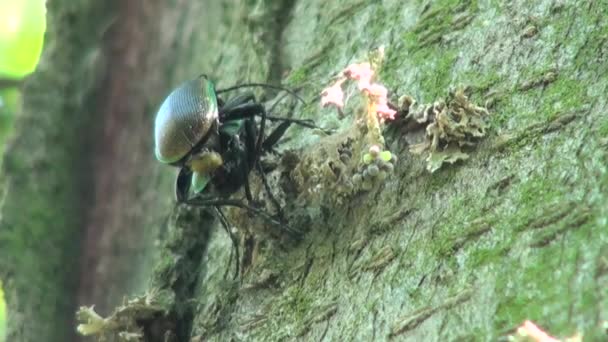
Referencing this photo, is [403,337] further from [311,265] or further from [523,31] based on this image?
[523,31]

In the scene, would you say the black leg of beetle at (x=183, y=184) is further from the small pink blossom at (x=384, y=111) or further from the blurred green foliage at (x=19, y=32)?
the blurred green foliage at (x=19, y=32)

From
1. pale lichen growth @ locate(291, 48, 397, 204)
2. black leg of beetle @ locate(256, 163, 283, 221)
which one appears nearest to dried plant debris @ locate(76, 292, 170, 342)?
black leg of beetle @ locate(256, 163, 283, 221)

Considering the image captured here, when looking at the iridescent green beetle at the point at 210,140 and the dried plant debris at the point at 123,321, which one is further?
the iridescent green beetle at the point at 210,140

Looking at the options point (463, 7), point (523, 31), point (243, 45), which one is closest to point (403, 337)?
point (523, 31)

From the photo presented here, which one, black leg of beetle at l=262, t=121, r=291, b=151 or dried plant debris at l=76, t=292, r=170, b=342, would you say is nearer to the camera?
dried plant debris at l=76, t=292, r=170, b=342

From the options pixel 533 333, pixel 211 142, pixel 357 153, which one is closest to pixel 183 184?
pixel 211 142

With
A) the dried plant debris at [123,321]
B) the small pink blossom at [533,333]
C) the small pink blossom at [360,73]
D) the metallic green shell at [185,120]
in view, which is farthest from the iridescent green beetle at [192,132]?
the small pink blossom at [533,333]

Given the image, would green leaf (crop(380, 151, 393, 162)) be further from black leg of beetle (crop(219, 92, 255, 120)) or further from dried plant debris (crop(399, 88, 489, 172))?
black leg of beetle (crop(219, 92, 255, 120))
